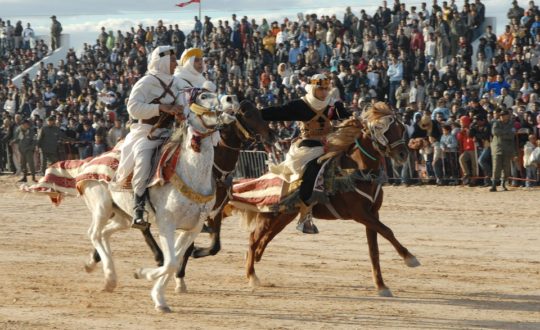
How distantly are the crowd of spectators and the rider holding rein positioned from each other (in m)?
7.26

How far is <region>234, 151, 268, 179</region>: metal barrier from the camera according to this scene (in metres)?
26.6

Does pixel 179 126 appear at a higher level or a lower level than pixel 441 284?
higher

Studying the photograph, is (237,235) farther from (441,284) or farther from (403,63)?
(403,63)

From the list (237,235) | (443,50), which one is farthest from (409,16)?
(237,235)

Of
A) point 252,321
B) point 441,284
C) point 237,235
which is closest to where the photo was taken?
point 252,321

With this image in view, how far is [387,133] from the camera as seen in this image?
12.5 m

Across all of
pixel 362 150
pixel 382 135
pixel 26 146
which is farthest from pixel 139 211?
pixel 26 146

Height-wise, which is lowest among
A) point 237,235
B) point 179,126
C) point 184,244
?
point 237,235

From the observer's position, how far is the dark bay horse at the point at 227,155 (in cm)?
1177

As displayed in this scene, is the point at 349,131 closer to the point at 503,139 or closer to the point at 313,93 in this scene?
the point at 313,93

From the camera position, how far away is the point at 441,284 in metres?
12.8

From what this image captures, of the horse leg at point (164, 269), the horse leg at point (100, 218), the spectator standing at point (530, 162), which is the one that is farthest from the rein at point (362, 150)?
the spectator standing at point (530, 162)

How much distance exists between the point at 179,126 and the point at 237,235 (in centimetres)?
679

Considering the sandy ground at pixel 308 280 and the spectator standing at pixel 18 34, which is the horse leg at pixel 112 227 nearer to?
the sandy ground at pixel 308 280
